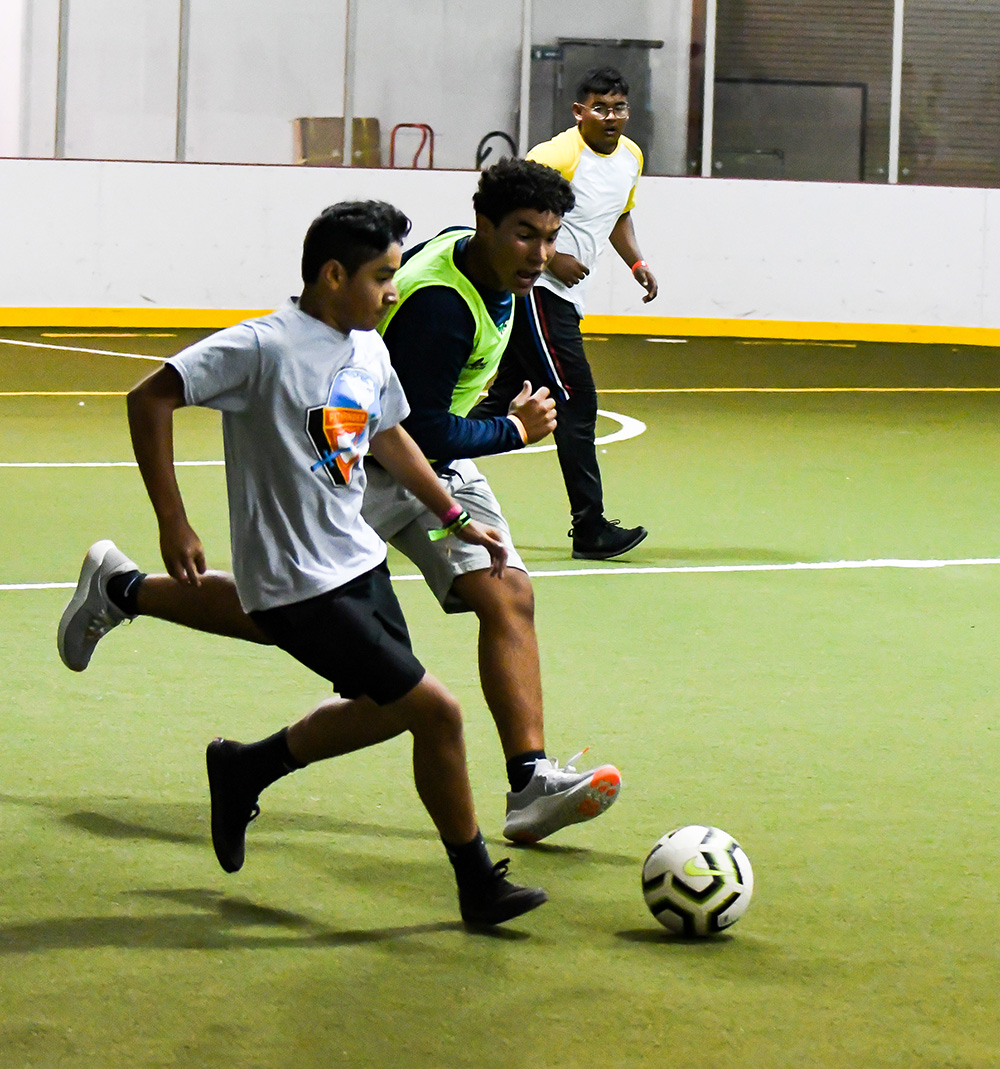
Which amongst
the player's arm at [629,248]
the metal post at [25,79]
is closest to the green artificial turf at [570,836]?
the player's arm at [629,248]

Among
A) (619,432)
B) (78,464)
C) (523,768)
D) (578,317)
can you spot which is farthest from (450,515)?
(619,432)

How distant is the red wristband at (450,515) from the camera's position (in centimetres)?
428

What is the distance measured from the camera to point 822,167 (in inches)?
787

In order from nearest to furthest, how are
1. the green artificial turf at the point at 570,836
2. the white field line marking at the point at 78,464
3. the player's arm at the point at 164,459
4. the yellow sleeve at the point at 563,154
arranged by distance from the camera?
the green artificial turf at the point at 570,836 < the player's arm at the point at 164,459 < the yellow sleeve at the point at 563,154 < the white field line marking at the point at 78,464

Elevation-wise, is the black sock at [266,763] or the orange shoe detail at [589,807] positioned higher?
the black sock at [266,763]

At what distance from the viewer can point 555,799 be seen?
4.43 m

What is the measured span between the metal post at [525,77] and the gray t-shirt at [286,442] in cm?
1650

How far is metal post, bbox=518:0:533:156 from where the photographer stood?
20.1 m

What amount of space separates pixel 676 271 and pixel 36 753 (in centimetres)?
1490

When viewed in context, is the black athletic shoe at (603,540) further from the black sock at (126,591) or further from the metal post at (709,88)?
the metal post at (709,88)

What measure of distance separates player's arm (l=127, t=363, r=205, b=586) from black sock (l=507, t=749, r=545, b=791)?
0.97m

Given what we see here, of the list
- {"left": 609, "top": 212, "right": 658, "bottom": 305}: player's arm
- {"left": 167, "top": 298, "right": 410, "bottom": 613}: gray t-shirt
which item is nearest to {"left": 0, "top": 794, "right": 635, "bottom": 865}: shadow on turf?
{"left": 167, "top": 298, "right": 410, "bottom": 613}: gray t-shirt

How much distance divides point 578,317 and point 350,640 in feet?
15.2

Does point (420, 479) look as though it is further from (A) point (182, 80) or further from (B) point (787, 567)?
(A) point (182, 80)
